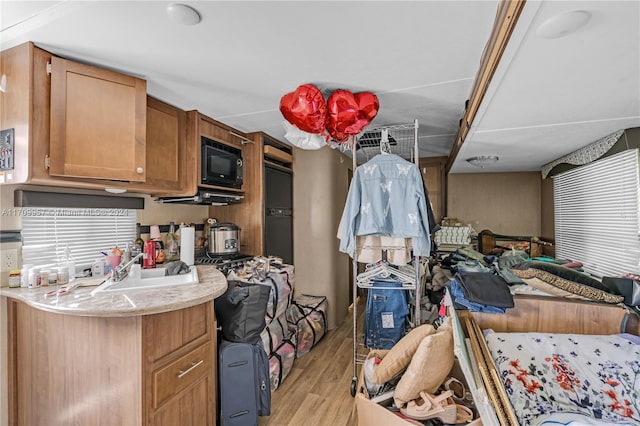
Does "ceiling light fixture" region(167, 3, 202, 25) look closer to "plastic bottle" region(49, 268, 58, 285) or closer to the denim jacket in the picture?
the denim jacket

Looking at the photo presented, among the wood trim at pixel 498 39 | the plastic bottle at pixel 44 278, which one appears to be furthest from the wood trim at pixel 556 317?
the plastic bottle at pixel 44 278

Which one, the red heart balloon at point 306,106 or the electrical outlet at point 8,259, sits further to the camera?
the red heart balloon at point 306,106

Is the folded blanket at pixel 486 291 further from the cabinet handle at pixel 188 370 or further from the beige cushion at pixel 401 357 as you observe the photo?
the cabinet handle at pixel 188 370

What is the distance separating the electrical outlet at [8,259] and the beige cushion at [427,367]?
2.23 meters

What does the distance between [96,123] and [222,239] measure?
1.29 meters

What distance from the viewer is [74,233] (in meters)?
1.87

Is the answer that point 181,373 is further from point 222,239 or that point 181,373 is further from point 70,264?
point 222,239

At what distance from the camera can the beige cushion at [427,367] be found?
1433mm

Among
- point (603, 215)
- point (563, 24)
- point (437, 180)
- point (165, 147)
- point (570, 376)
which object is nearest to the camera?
point (563, 24)

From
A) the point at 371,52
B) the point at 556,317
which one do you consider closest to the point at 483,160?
the point at 556,317

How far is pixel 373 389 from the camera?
1.70m

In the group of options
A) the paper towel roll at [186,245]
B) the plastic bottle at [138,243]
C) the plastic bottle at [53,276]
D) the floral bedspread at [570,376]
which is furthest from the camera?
the paper towel roll at [186,245]

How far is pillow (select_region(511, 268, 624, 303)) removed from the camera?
1717 millimetres

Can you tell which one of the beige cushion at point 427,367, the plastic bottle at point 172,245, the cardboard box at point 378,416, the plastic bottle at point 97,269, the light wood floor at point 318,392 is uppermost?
the plastic bottle at point 172,245
